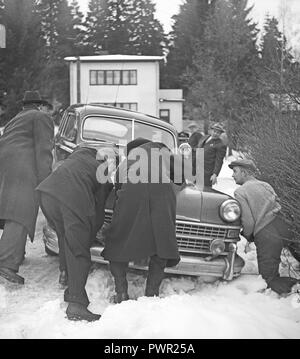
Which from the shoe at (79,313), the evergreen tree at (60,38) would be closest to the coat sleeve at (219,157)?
the shoe at (79,313)

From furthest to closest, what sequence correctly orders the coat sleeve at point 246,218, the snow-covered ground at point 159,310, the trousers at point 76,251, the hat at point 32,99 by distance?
the hat at point 32,99 < the coat sleeve at point 246,218 < the trousers at point 76,251 < the snow-covered ground at point 159,310

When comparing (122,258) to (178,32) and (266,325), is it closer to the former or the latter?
(266,325)

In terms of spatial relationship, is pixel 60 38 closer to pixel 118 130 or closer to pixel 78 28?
pixel 78 28

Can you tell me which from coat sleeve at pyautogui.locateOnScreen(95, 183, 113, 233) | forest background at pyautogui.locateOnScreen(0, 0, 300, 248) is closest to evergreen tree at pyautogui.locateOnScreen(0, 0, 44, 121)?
forest background at pyautogui.locateOnScreen(0, 0, 300, 248)

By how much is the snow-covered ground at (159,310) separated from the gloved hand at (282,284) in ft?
0.24

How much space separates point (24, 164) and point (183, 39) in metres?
52.1

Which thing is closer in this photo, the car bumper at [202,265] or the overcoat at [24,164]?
the car bumper at [202,265]

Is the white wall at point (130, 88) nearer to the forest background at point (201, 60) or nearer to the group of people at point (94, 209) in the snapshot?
the forest background at point (201, 60)

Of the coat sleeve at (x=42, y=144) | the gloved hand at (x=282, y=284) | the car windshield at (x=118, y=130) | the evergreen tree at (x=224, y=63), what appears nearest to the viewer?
the gloved hand at (x=282, y=284)

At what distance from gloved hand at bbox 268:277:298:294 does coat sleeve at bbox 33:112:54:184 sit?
7.88ft

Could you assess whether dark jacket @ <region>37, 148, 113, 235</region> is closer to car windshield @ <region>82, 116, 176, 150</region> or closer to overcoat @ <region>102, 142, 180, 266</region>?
overcoat @ <region>102, 142, 180, 266</region>

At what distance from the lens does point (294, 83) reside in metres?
7.52

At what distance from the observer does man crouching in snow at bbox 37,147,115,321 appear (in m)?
4.63

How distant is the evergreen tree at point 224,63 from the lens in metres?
33.3
